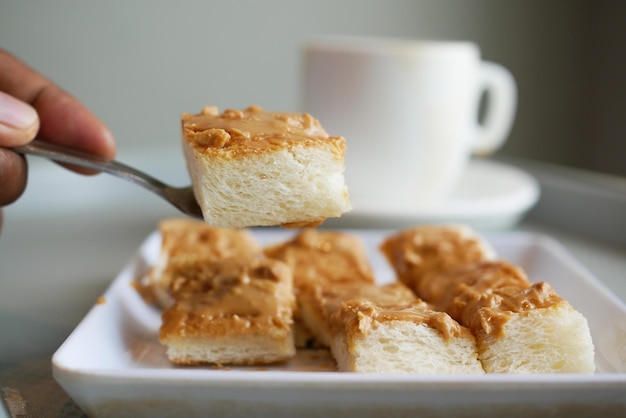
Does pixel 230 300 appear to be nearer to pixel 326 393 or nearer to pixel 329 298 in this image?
pixel 329 298

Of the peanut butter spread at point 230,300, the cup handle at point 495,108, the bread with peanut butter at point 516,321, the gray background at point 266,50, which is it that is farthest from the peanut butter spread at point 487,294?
the gray background at point 266,50

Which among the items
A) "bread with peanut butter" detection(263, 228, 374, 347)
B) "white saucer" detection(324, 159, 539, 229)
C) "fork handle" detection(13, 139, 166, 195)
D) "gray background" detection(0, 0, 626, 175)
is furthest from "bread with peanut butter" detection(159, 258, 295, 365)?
"gray background" detection(0, 0, 626, 175)

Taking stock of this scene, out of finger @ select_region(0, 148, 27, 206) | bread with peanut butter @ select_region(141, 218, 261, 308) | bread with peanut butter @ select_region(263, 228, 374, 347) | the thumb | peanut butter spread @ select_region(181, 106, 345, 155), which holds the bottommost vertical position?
bread with peanut butter @ select_region(141, 218, 261, 308)

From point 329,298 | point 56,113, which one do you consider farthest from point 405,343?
point 56,113

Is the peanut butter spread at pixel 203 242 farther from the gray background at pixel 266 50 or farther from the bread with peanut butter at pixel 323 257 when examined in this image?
the gray background at pixel 266 50

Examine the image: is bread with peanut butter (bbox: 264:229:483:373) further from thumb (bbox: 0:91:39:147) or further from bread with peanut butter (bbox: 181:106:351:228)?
thumb (bbox: 0:91:39:147)

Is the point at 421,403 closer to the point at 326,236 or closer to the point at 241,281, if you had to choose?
the point at 241,281

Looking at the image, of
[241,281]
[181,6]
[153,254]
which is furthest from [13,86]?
[181,6]
